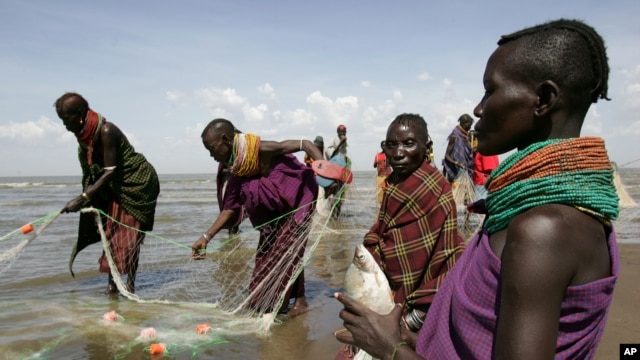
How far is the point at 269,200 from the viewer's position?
4.59 metres

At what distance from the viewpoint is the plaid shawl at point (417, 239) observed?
2.76 m

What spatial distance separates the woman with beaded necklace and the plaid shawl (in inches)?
60.0

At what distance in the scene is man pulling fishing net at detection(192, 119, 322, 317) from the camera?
4438 millimetres

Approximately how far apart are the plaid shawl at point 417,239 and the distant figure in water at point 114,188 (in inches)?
128

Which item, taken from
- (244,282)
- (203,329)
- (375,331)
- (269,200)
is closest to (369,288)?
(375,331)

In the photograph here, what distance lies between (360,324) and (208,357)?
8.77ft

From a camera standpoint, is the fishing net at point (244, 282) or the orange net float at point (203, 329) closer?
the orange net float at point (203, 329)

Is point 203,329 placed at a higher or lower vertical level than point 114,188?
lower

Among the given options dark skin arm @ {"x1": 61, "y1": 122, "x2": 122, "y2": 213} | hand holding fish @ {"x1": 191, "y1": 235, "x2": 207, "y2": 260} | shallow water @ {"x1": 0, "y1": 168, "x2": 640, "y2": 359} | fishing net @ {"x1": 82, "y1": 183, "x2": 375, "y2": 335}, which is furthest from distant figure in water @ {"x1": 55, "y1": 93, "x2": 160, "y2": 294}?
hand holding fish @ {"x1": 191, "y1": 235, "x2": 207, "y2": 260}

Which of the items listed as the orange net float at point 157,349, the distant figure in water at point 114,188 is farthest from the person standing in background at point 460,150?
the orange net float at point 157,349

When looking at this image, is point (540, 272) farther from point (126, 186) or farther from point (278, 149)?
point (126, 186)

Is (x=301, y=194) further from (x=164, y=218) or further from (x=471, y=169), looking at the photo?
(x=164, y=218)

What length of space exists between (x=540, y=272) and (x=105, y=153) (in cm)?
488

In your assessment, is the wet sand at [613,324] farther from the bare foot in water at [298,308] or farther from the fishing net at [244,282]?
the fishing net at [244,282]
